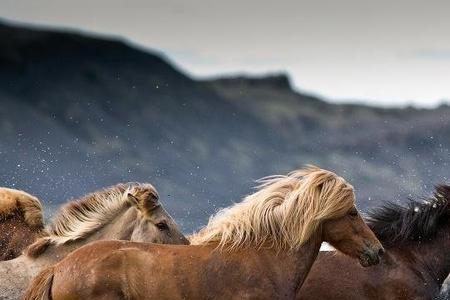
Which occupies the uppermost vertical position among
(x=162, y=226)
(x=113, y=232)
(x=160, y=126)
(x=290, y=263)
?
(x=290, y=263)

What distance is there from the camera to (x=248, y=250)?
757cm

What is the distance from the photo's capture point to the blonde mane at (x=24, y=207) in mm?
9359

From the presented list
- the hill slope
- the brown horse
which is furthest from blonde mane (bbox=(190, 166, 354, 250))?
the hill slope

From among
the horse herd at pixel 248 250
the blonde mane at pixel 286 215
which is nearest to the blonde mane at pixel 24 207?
the horse herd at pixel 248 250

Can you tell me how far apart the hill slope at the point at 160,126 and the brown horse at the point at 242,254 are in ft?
76.5

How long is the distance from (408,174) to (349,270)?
2123cm

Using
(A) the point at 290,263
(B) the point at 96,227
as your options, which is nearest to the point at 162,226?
(B) the point at 96,227

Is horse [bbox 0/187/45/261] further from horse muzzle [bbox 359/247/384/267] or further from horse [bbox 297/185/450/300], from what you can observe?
horse muzzle [bbox 359/247/384/267]

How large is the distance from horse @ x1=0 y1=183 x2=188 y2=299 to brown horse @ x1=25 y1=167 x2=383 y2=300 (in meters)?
0.52

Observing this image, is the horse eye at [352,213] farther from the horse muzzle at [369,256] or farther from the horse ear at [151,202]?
the horse ear at [151,202]

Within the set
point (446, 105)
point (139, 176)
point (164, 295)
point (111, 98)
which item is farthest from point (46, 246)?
point (111, 98)

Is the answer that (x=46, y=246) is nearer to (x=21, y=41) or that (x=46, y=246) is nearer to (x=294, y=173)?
(x=294, y=173)

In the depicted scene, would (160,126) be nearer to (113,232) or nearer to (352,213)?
→ (113,232)

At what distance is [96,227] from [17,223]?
3.25ft
